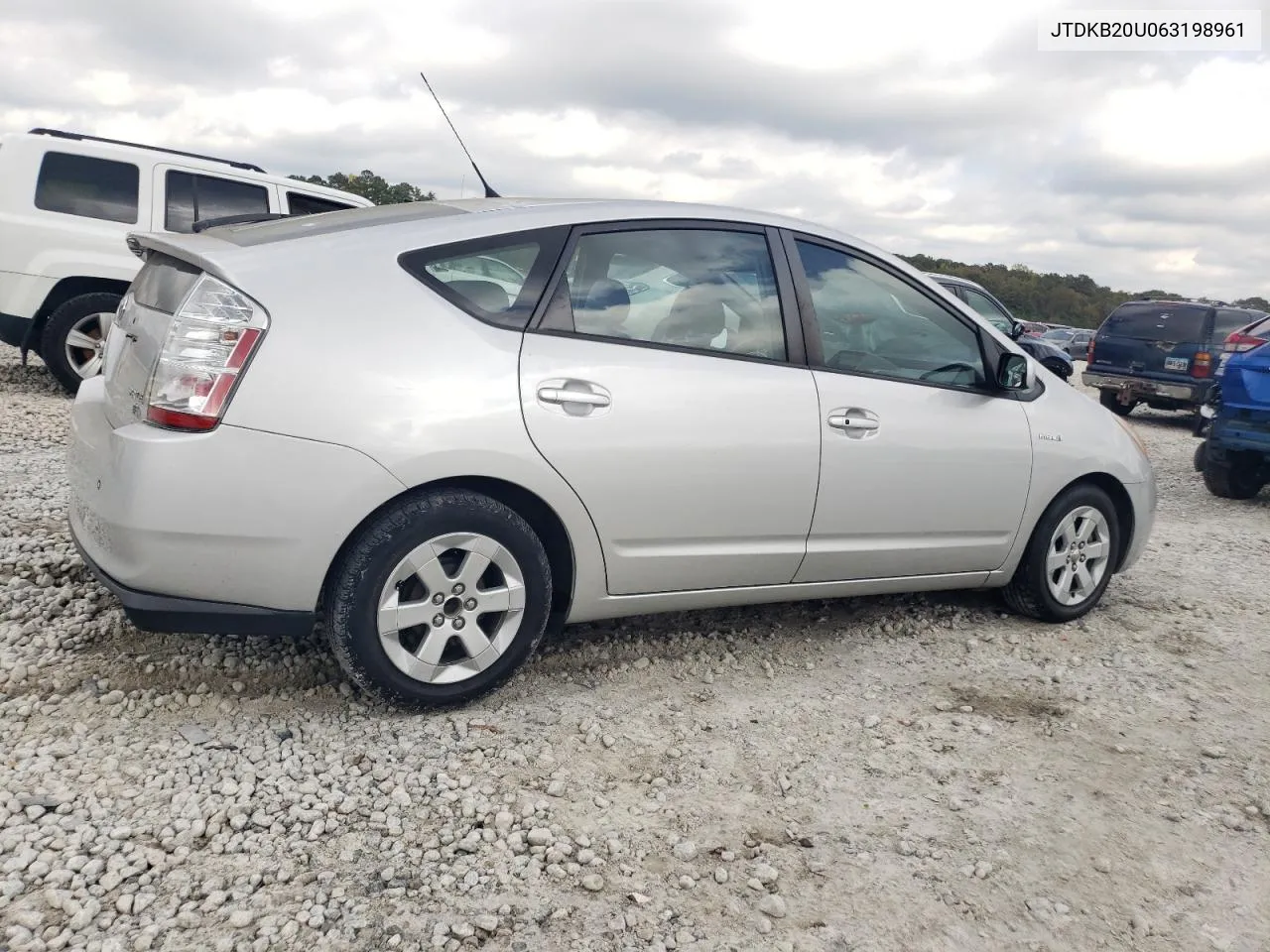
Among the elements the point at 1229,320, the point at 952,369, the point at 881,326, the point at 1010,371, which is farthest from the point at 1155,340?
→ the point at 881,326

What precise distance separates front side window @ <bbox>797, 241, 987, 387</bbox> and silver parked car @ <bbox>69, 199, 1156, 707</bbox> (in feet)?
0.04

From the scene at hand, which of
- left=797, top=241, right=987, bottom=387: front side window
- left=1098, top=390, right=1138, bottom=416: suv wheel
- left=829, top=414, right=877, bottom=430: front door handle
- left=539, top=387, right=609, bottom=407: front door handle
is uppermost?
left=797, top=241, right=987, bottom=387: front side window

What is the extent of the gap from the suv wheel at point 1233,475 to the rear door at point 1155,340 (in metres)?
5.29

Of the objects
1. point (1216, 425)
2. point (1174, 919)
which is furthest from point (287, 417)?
point (1216, 425)

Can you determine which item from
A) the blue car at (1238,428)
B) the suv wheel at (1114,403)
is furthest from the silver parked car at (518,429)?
the suv wheel at (1114,403)

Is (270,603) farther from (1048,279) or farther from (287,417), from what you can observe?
(1048,279)

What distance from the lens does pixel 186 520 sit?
2871mm

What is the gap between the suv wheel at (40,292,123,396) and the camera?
26.6ft

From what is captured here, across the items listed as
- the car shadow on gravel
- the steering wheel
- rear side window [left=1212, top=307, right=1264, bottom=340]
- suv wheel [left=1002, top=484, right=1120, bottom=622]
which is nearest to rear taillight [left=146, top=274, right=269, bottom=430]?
the steering wheel

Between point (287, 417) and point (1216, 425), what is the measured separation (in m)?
7.70

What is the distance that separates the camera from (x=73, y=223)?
319 inches

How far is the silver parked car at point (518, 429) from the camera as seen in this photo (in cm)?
293

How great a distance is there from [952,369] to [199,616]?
2.94 meters

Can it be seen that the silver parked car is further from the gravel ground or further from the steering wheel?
the gravel ground
